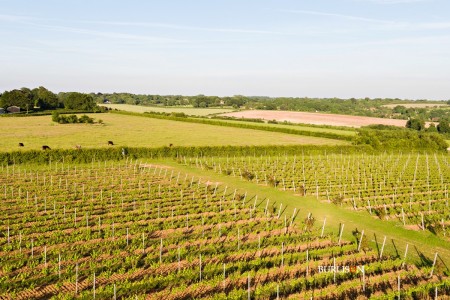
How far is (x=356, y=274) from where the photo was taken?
1947 centimetres

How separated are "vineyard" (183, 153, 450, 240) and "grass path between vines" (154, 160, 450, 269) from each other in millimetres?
968

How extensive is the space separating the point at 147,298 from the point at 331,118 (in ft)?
371

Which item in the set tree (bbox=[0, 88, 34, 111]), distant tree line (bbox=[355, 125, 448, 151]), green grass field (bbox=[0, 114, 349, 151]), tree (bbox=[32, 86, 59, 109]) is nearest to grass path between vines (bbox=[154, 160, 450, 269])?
green grass field (bbox=[0, 114, 349, 151])

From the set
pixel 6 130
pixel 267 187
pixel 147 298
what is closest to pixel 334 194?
pixel 267 187

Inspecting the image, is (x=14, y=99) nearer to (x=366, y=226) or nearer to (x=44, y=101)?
(x=44, y=101)

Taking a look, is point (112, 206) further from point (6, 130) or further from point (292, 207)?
point (6, 130)

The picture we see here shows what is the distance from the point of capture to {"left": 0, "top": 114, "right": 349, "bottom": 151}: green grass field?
64.8m

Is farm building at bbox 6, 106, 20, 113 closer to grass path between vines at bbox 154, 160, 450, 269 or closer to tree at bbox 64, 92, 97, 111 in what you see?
tree at bbox 64, 92, 97, 111

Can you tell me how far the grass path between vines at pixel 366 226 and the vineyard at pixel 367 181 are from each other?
38.1 inches

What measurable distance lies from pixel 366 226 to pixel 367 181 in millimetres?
17796

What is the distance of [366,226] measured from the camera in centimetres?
2823

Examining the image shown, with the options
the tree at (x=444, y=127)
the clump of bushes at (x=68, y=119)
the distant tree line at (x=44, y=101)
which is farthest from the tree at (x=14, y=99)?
the tree at (x=444, y=127)

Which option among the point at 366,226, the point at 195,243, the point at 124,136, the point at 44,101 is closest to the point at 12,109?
the point at 44,101

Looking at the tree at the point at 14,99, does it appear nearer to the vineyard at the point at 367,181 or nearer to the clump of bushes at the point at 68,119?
the clump of bushes at the point at 68,119
